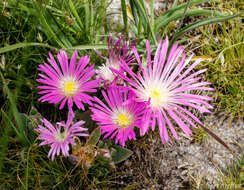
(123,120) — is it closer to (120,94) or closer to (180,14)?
(120,94)

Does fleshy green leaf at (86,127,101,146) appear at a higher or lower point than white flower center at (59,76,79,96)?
lower

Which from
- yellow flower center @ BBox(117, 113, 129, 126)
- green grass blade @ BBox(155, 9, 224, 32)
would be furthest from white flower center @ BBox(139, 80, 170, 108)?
green grass blade @ BBox(155, 9, 224, 32)

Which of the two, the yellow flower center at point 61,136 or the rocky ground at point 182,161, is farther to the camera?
the rocky ground at point 182,161

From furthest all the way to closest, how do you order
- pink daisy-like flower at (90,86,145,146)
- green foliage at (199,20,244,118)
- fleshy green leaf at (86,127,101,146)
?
green foliage at (199,20,244,118) < fleshy green leaf at (86,127,101,146) < pink daisy-like flower at (90,86,145,146)

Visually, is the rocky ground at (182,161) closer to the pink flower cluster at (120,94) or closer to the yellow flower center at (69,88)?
the pink flower cluster at (120,94)

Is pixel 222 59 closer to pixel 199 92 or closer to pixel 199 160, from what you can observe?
pixel 199 92

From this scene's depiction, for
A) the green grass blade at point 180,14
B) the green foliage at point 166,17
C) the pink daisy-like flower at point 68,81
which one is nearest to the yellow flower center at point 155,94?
the pink daisy-like flower at point 68,81

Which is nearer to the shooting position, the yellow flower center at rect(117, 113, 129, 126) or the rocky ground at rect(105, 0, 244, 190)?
the yellow flower center at rect(117, 113, 129, 126)

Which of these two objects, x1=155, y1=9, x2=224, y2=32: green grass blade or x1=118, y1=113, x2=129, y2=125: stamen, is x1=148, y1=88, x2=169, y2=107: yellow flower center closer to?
x1=118, y1=113, x2=129, y2=125: stamen
